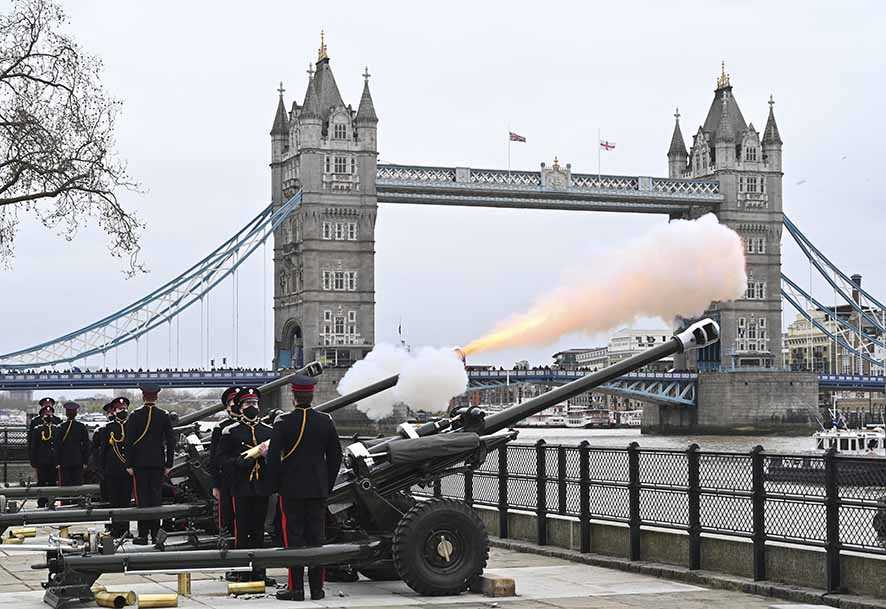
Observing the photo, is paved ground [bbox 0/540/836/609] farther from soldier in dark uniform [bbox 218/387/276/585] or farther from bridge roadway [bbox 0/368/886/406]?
bridge roadway [bbox 0/368/886/406]

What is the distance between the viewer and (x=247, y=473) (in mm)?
12188

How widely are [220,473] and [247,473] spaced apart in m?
0.53

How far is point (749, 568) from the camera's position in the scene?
11984mm

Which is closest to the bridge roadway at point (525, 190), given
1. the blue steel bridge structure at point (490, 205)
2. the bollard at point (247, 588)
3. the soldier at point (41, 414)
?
the blue steel bridge structure at point (490, 205)

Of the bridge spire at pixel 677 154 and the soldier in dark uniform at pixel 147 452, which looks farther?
the bridge spire at pixel 677 154

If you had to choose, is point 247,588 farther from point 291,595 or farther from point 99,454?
point 99,454

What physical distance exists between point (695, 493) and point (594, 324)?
2.89m

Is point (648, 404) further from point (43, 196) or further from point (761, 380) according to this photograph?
point (43, 196)

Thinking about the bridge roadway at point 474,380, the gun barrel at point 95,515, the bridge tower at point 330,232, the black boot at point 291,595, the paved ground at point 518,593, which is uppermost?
the bridge tower at point 330,232

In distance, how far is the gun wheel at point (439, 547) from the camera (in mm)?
11078

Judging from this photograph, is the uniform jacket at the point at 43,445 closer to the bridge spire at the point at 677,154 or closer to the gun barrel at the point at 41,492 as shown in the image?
the gun barrel at the point at 41,492

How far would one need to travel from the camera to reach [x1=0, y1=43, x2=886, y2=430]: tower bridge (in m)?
99.5

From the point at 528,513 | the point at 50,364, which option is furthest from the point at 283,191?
the point at 528,513

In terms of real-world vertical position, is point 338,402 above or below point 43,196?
below
